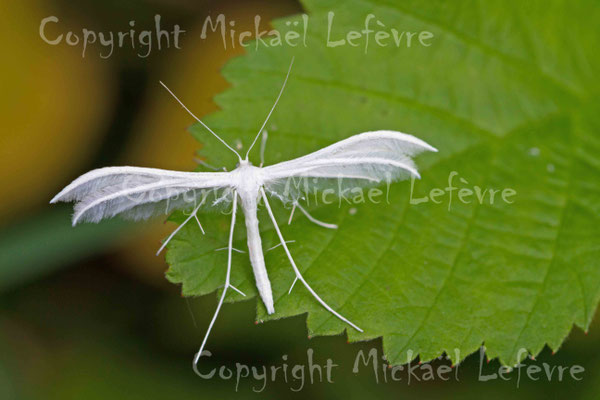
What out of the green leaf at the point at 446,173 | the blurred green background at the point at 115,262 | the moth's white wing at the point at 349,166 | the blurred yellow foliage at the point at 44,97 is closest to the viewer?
the moth's white wing at the point at 349,166

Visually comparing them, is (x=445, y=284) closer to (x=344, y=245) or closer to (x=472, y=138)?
(x=344, y=245)

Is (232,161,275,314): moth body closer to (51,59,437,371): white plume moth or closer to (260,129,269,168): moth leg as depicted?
(51,59,437,371): white plume moth

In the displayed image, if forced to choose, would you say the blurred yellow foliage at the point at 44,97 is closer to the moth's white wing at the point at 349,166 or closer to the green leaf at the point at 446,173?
the green leaf at the point at 446,173

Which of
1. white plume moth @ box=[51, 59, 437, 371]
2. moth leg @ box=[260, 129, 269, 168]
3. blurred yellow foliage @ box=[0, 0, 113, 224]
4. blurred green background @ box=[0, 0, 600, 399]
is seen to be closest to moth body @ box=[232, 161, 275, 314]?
white plume moth @ box=[51, 59, 437, 371]

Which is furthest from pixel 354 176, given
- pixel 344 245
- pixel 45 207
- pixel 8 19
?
pixel 8 19

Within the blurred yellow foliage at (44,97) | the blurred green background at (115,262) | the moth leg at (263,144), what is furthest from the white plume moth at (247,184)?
the blurred yellow foliage at (44,97)

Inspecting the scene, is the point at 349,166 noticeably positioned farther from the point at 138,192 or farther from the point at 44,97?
the point at 44,97

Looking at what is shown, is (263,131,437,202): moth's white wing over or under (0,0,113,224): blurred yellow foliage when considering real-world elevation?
under

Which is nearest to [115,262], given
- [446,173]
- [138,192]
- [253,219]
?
[138,192]
